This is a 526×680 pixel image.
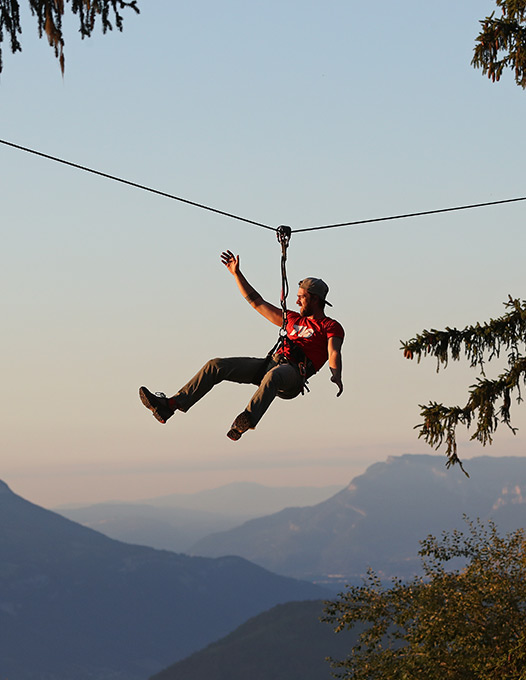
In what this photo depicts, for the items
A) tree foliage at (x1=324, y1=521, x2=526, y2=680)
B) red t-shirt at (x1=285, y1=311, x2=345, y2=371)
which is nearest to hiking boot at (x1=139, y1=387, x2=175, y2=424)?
red t-shirt at (x1=285, y1=311, x2=345, y2=371)

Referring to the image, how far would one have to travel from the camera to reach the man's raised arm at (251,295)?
11.9m

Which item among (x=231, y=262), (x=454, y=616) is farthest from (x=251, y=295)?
(x=454, y=616)

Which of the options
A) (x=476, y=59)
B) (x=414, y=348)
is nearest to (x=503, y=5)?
(x=476, y=59)

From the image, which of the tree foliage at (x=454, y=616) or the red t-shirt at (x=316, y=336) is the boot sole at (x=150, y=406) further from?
the tree foliage at (x=454, y=616)

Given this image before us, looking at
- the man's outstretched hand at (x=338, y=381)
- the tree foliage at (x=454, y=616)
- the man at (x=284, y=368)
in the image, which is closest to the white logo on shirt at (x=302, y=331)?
the man at (x=284, y=368)

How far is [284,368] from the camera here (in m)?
10.9

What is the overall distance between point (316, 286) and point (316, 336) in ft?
1.92

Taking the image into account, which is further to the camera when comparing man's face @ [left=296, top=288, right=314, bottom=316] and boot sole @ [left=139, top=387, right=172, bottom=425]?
man's face @ [left=296, top=288, right=314, bottom=316]

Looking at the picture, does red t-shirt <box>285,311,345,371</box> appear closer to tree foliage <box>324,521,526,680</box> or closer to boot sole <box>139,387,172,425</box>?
boot sole <box>139,387,172,425</box>

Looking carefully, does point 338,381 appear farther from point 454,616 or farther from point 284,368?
point 454,616

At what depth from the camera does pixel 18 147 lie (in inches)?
376

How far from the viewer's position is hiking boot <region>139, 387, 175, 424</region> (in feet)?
34.9

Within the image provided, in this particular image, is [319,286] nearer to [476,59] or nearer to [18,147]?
[18,147]

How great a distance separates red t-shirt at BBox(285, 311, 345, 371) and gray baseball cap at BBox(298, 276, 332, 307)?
285mm
